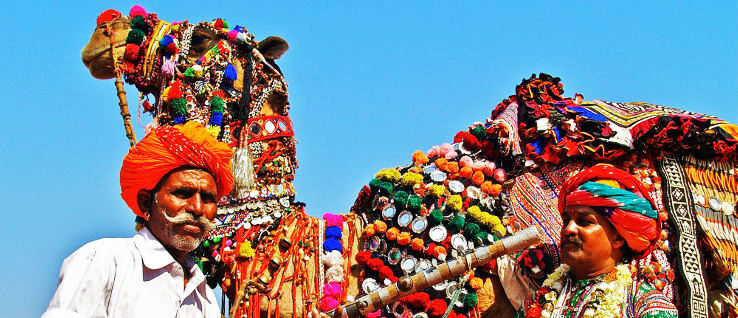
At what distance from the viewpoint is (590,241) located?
4.40m

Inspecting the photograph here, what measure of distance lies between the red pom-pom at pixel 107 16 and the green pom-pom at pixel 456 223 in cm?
265

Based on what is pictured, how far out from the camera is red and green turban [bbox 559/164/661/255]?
436cm

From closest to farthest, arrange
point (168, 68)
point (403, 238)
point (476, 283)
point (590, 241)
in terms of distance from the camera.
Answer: point (590, 241), point (476, 283), point (403, 238), point (168, 68)

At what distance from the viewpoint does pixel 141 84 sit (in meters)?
5.76

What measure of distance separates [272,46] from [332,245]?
1.58 meters

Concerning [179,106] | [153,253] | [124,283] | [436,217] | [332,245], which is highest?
[179,106]

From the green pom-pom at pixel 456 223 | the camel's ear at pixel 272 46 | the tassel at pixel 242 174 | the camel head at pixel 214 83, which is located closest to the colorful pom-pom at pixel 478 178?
the green pom-pom at pixel 456 223

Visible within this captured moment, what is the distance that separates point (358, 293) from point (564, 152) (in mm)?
1546

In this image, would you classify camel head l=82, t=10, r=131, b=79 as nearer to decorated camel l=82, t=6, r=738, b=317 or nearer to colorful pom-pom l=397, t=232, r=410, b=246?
decorated camel l=82, t=6, r=738, b=317

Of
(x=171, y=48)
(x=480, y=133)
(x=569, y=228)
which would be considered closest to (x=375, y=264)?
(x=480, y=133)

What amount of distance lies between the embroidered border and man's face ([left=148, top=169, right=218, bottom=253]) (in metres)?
3.07

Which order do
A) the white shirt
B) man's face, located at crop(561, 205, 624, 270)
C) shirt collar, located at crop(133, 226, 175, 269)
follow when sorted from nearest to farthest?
the white shirt → shirt collar, located at crop(133, 226, 175, 269) → man's face, located at crop(561, 205, 624, 270)

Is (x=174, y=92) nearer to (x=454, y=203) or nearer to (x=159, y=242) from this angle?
(x=454, y=203)

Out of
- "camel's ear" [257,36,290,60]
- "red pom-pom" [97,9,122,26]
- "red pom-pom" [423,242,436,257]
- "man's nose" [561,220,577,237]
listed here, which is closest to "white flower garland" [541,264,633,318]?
"man's nose" [561,220,577,237]
